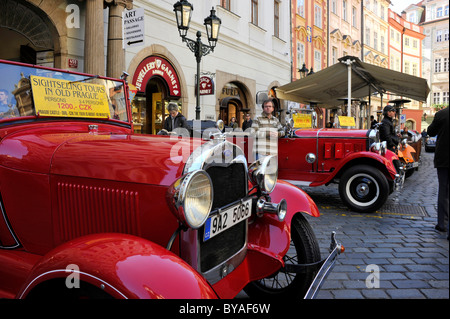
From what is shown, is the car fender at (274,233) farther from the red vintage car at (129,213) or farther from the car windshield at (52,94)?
the car windshield at (52,94)

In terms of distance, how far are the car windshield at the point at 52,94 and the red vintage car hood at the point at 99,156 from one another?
0.31m

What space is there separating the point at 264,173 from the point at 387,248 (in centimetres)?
203

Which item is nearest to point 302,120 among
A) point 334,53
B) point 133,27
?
point 133,27

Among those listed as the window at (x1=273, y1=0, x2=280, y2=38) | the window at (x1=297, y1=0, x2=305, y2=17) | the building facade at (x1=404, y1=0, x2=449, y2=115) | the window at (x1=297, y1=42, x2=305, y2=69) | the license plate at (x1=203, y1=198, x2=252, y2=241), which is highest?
the window at (x1=297, y1=0, x2=305, y2=17)

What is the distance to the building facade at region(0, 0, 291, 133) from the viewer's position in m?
6.78

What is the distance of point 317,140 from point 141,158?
15.6 ft

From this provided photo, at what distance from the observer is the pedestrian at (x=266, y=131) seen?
18.1ft

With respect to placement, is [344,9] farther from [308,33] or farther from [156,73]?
[156,73]

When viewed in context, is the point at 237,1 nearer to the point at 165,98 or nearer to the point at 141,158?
the point at 165,98

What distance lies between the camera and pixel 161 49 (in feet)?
30.0

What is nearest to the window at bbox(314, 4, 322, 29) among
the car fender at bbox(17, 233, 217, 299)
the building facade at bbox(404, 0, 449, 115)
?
the building facade at bbox(404, 0, 449, 115)

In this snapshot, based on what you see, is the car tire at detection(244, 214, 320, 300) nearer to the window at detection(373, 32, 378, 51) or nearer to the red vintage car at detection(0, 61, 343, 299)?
the red vintage car at detection(0, 61, 343, 299)

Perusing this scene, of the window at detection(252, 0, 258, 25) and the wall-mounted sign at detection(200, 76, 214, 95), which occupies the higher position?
the window at detection(252, 0, 258, 25)

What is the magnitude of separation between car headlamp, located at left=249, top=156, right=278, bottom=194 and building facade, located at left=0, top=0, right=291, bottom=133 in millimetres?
2390
